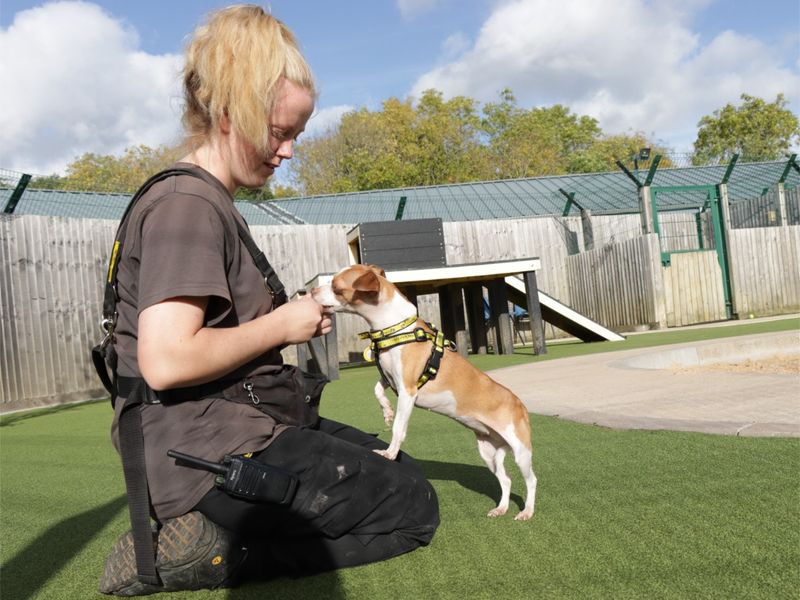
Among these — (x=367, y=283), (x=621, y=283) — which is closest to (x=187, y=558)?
(x=367, y=283)

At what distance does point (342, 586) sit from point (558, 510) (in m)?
1.15

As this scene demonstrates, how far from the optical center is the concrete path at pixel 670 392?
15.8 feet

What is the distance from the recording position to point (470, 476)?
4117mm

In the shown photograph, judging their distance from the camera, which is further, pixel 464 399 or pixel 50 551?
pixel 464 399

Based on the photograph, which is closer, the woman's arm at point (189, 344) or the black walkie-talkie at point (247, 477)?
the woman's arm at point (189, 344)

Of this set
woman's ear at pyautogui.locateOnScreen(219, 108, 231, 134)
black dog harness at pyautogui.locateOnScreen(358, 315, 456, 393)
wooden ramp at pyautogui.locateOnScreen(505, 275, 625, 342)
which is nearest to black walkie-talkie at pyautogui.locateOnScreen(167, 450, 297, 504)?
woman's ear at pyautogui.locateOnScreen(219, 108, 231, 134)

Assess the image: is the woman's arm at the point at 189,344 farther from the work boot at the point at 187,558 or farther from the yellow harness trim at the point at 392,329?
the yellow harness trim at the point at 392,329

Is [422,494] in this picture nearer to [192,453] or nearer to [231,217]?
[192,453]

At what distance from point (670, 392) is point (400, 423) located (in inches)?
151

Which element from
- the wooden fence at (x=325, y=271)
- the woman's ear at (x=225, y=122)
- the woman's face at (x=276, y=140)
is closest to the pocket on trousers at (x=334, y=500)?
the woman's face at (x=276, y=140)

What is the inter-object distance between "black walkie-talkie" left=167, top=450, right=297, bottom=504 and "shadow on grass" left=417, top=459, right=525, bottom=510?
61.1 inches

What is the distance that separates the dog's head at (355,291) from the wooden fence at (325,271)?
30.5 ft

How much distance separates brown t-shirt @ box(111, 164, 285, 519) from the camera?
6.96ft

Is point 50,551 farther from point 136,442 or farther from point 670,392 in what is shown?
point 670,392
